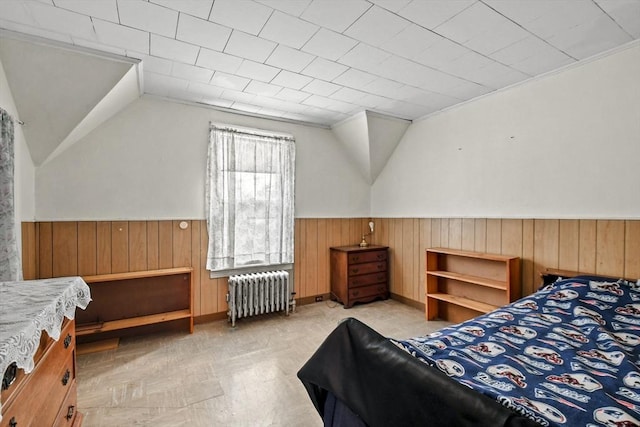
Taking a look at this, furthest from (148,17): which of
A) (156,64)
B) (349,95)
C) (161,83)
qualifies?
(349,95)

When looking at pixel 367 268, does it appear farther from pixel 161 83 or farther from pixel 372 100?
pixel 161 83

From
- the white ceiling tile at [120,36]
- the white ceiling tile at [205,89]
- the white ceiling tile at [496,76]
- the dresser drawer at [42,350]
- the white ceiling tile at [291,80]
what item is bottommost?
the dresser drawer at [42,350]

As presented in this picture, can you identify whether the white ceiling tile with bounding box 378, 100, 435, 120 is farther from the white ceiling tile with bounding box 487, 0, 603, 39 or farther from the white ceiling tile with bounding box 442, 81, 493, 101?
the white ceiling tile with bounding box 487, 0, 603, 39

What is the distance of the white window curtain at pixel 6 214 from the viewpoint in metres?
1.91

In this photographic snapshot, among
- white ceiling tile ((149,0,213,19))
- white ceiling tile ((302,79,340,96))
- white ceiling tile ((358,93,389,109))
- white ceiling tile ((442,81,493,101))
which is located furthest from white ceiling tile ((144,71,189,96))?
white ceiling tile ((442,81,493,101))

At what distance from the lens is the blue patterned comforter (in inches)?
42.5

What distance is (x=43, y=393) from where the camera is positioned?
4.09 feet

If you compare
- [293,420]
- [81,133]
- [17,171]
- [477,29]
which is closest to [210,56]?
[81,133]

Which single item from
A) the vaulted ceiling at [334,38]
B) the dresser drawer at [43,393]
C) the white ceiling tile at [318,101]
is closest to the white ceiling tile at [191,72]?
the vaulted ceiling at [334,38]

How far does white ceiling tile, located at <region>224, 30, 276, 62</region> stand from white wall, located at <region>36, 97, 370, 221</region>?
132 centimetres

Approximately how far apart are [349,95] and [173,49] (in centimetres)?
172

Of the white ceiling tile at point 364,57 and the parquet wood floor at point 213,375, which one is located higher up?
the white ceiling tile at point 364,57

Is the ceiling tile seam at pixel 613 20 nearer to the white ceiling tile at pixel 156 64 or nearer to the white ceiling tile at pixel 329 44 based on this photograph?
the white ceiling tile at pixel 329 44

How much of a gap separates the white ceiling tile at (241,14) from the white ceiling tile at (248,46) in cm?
9
